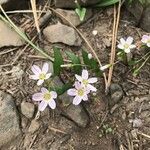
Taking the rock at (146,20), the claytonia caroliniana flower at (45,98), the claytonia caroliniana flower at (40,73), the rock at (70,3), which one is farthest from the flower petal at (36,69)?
the rock at (146,20)

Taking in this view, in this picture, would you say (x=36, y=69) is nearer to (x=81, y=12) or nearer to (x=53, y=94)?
(x=53, y=94)

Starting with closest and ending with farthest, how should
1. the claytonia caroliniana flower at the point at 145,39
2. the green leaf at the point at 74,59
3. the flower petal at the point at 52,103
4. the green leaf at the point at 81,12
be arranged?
the flower petal at the point at 52,103
the green leaf at the point at 74,59
the claytonia caroliniana flower at the point at 145,39
the green leaf at the point at 81,12

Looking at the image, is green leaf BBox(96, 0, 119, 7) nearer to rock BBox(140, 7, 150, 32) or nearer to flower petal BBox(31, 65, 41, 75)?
rock BBox(140, 7, 150, 32)

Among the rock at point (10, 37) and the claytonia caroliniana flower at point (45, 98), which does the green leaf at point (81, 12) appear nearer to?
the rock at point (10, 37)

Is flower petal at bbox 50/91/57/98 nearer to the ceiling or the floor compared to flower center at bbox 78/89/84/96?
nearer to the ceiling

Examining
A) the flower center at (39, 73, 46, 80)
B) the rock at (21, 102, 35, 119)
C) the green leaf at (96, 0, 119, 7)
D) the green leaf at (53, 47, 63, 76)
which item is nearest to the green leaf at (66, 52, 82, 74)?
the green leaf at (53, 47, 63, 76)

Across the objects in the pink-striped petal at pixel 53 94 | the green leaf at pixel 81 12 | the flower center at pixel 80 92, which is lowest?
the flower center at pixel 80 92

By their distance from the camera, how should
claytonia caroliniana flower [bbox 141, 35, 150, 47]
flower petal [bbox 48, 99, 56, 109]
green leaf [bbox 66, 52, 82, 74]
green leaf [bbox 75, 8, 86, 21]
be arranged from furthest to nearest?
green leaf [bbox 75, 8, 86, 21], claytonia caroliniana flower [bbox 141, 35, 150, 47], green leaf [bbox 66, 52, 82, 74], flower petal [bbox 48, 99, 56, 109]

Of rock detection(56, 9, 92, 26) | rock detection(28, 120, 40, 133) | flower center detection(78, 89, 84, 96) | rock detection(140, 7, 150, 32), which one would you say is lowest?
rock detection(28, 120, 40, 133)

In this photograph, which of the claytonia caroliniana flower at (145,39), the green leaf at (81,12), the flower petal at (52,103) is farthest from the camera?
the green leaf at (81,12)
